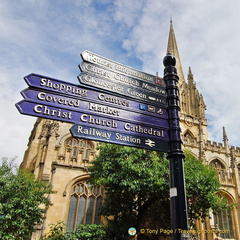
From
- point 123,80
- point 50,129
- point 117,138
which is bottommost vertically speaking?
point 117,138

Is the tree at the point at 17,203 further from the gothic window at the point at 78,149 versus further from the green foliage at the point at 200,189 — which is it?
the green foliage at the point at 200,189

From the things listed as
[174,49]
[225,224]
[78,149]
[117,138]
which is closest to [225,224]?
[225,224]

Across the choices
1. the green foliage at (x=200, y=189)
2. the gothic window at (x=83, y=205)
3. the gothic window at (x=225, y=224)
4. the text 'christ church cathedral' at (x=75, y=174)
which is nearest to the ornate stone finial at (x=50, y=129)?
the text 'christ church cathedral' at (x=75, y=174)

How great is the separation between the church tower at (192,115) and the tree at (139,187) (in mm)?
10916

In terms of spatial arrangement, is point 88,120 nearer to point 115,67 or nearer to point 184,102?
point 115,67

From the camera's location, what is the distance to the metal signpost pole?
4.37 m

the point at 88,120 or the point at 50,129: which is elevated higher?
the point at 50,129

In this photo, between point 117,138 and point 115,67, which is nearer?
point 117,138

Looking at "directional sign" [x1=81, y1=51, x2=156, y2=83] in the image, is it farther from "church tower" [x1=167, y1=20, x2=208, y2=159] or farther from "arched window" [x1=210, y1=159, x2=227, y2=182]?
"arched window" [x1=210, y1=159, x2=227, y2=182]

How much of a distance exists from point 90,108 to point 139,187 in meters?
7.73

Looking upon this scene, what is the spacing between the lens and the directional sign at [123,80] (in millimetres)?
5170

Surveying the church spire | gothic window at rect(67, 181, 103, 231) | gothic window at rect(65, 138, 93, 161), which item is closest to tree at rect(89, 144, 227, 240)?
gothic window at rect(67, 181, 103, 231)

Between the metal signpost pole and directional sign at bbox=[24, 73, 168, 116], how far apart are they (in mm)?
286

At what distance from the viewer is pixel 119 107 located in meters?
5.10
